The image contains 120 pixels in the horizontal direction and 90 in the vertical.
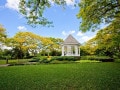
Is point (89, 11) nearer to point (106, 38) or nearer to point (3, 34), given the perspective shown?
point (106, 38)

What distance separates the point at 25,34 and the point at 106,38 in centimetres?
2178

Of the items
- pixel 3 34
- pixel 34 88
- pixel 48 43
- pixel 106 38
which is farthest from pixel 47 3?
pixel 48 43

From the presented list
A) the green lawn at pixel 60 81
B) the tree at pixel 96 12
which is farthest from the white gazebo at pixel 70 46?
the green lawn at pixel 60 81

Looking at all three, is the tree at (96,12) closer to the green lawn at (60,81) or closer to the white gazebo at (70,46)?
the green lawn at (60,81)

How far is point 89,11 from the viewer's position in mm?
15820

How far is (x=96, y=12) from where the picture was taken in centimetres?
1594

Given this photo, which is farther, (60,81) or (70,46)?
(70,46)

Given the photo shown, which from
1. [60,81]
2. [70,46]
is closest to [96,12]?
[60,81]

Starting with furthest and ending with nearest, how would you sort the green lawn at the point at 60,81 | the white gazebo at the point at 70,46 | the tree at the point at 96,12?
the white gazebo at the point at 70,46 → the tree at the point at 96,12 → the green lawn at the point at 60,81

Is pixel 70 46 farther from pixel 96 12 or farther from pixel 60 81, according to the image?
pixel 60 81

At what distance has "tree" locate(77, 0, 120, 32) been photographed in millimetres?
14953

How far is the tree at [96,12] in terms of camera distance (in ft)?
49.1

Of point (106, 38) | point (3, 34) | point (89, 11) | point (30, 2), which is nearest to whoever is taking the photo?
point (30, 2)

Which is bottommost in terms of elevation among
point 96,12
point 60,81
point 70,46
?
point 60,81
